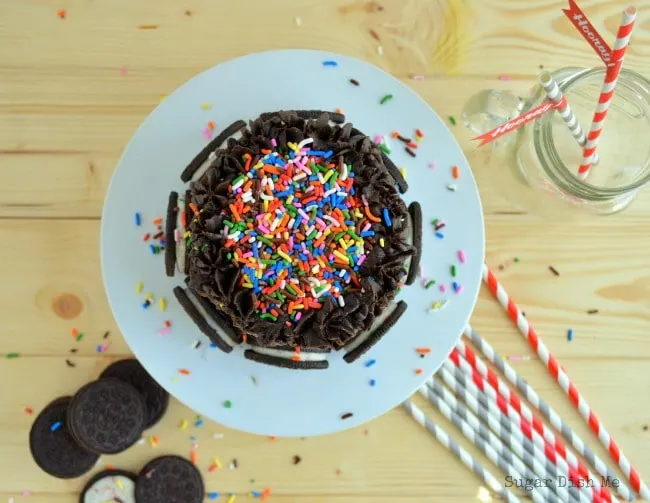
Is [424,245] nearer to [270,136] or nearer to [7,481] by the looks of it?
[270,136]

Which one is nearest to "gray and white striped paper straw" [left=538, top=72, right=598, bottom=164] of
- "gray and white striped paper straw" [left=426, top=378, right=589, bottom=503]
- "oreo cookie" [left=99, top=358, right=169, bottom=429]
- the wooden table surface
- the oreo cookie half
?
the wooden table surface

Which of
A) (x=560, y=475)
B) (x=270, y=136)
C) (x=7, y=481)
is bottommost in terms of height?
(x=7, y=481)

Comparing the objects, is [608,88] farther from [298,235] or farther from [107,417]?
[107,417]

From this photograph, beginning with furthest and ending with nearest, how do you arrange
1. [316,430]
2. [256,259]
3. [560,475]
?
1. [560,475]
2. [316,430]
3. [256,259]

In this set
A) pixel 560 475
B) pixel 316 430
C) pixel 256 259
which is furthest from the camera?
pixel 560 475

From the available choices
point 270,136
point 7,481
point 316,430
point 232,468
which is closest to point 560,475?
point 316,430

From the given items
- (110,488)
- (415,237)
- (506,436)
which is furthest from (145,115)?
(506,436)

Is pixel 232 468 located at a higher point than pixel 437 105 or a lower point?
lower
